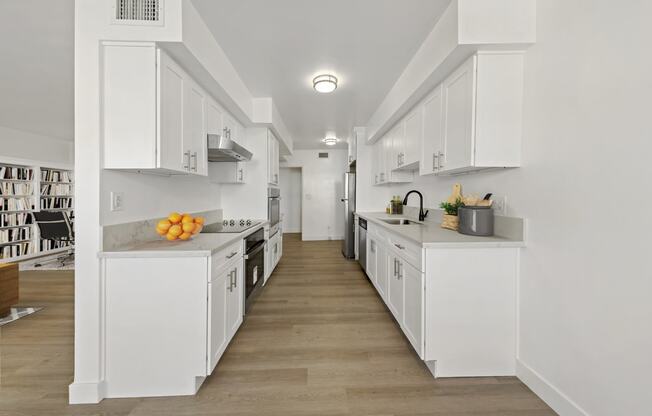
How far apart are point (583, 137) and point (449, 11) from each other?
1204 millimetres

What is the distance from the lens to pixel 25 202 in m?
5.50

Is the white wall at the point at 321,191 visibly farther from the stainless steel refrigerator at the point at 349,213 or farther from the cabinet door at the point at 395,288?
the cabinet door at the point at 395,288

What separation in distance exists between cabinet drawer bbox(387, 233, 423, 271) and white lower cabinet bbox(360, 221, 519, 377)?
0.07 m

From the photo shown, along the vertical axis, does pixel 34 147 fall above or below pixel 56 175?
above

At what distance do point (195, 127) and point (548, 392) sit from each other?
3016 millimetres

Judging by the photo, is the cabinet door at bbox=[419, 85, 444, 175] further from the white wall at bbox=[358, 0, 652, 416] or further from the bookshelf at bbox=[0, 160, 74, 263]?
the bookshelf at bbox=[0, 160, 74, 263]

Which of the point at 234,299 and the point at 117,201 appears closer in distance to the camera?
the point at 117,201

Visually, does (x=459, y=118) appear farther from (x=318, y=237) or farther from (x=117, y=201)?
(x=318, y=237)

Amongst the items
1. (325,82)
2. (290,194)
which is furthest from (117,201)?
(290,194)

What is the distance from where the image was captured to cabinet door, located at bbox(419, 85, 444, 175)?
233 cm

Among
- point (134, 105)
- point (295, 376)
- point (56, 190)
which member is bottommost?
A: point (295, 376)

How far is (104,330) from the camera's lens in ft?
5.38

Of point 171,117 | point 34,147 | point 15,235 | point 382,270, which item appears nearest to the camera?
point 171,117

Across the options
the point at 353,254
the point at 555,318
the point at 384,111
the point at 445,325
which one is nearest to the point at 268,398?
the point at 445,325
